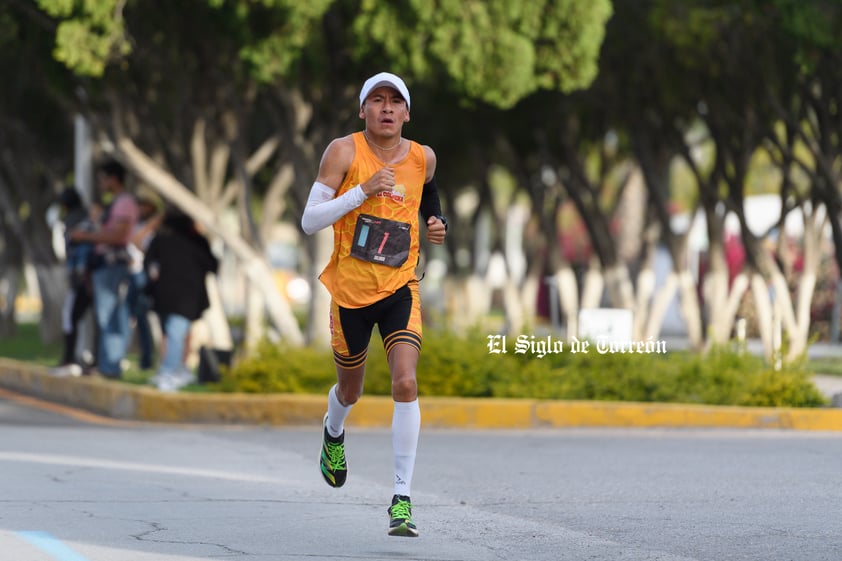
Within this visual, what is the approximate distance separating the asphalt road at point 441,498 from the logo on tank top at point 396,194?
144 cm

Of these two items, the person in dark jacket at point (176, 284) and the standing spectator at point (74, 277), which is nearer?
the person in dark jacket at point (176, 284)

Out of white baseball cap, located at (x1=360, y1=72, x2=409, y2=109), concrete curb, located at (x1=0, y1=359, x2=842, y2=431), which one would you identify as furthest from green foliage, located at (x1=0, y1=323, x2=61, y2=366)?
white baseball cap, located at (x1=360, y1=72, x2=409, y2=109)

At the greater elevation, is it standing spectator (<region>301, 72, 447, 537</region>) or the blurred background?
the blurred background

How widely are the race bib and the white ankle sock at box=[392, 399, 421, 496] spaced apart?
0.62m

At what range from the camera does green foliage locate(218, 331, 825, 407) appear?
13977 millimetres

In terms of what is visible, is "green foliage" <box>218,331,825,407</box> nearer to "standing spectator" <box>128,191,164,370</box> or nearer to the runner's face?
"standing spectator" <box>128,191,164,370</box>

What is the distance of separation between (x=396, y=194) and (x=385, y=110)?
14.1 inches

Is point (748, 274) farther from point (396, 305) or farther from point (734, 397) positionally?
point (396, 305)

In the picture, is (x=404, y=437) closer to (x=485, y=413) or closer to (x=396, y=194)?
(x=396, y=194)

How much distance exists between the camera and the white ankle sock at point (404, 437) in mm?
7668

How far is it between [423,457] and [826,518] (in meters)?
3.59

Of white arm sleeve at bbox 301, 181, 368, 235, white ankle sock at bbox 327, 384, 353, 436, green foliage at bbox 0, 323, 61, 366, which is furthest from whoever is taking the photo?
green foliage at bbox 0, 323, 61, 366

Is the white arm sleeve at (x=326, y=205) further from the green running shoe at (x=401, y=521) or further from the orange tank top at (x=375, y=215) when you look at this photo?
the green running shoe at (x=401, y=521)

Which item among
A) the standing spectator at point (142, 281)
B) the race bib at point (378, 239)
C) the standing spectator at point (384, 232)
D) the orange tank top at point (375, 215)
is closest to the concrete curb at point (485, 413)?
the standing spectator at point (142, 281)
